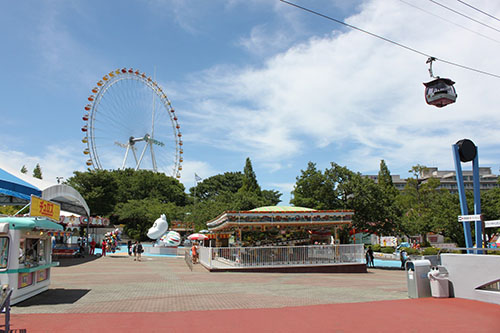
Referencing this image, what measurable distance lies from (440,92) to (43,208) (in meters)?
13.1

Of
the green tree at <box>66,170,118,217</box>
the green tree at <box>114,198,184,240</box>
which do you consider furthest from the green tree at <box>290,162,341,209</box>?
the green tree at <box>66,170,118,217</box>

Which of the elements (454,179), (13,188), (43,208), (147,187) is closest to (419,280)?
(43,208)

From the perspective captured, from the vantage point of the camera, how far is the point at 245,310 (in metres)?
8.94

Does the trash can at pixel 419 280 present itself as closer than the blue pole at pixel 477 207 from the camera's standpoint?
Yes

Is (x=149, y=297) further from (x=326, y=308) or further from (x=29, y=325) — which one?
(x=326, y=308)

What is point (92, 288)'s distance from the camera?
12.8m

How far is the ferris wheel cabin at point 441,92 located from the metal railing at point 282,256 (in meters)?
10.5

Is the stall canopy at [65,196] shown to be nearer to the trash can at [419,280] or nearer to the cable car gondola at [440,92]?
the trash can at [419,280]

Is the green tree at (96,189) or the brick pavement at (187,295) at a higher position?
the green tree at (96,189)

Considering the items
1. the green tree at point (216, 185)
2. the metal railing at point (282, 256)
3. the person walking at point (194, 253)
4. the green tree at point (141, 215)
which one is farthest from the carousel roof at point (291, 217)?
the green tree at point (216, 185)

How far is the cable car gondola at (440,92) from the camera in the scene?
453 inches

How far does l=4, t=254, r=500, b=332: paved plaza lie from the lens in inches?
290

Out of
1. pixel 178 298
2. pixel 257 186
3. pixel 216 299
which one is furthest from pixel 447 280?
pixel 257 186

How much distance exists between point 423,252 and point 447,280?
27599 mm
